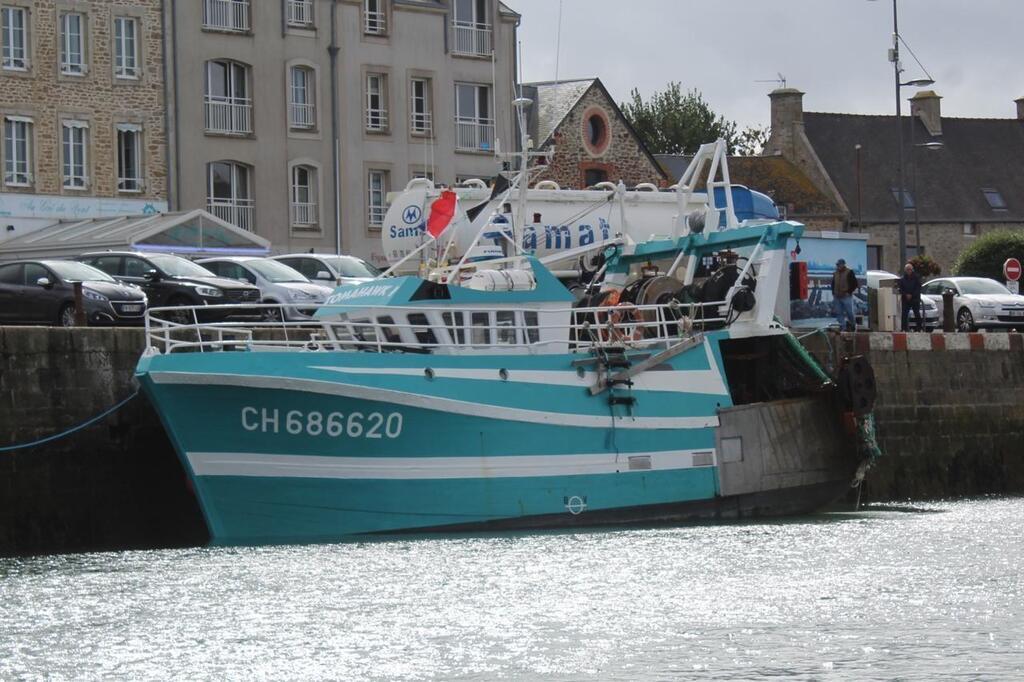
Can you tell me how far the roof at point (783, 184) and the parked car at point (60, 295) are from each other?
45.0 m

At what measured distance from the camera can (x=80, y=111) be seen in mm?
50031

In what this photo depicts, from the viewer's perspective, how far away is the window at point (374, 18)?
55031 mm

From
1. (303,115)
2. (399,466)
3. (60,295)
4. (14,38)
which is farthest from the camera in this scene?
→ (303,115)

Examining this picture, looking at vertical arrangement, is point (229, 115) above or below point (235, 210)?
above

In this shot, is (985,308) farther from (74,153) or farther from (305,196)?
(74,153)

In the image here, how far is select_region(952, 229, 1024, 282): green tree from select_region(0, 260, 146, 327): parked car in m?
40.6

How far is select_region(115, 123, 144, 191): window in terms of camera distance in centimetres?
5081

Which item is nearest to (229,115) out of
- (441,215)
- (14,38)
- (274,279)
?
(14,38)

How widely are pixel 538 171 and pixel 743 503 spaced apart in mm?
5415

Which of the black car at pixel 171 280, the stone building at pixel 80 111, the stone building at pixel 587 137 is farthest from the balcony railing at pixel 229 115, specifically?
the black car at pixel 171 280

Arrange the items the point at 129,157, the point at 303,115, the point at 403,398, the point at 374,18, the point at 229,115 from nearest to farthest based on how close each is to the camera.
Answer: the point at 403,398, the point at 129,157, the point at 229,115, the point at 303,115, the point at 374,18

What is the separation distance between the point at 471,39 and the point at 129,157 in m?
11.6

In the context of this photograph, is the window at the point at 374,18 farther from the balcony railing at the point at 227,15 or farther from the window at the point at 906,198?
the window at the point at 906,198

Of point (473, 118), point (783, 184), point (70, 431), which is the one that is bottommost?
point (70, 431)
